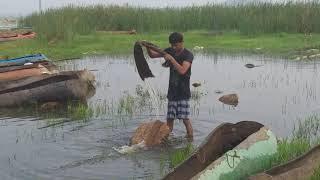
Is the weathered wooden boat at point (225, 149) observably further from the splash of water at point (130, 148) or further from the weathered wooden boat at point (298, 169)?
the splash of water at point (130, 148)

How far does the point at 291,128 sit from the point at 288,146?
8.20 feet

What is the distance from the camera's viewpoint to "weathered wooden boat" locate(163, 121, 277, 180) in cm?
516

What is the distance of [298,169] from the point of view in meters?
5.27

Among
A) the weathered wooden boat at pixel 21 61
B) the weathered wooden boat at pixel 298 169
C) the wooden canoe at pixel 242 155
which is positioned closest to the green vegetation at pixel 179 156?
the wooden canoe at pixel 242 155

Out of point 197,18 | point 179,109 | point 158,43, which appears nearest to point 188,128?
point 179,109

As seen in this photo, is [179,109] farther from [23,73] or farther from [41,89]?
[23,73]

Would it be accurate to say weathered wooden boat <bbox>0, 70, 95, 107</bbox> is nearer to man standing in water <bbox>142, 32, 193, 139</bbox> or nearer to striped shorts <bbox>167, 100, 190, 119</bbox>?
man standing in water <bbox>142, 32, 193, 139</bbox>

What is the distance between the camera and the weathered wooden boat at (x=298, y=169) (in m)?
5.09

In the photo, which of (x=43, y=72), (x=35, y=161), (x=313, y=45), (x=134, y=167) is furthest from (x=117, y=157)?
(x=313, y=45)

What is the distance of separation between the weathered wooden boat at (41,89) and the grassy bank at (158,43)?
321 inches

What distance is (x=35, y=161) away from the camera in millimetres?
7516

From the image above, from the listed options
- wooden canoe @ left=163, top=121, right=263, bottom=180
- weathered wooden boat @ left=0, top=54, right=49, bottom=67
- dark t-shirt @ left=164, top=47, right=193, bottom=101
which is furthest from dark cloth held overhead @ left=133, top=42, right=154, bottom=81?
weathered wooden boat @ left=0, top=54, right=49, bottom=67

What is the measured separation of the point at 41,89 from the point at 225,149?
20.0 ft

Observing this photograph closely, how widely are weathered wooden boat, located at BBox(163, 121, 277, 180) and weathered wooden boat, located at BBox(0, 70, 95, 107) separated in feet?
19.3
